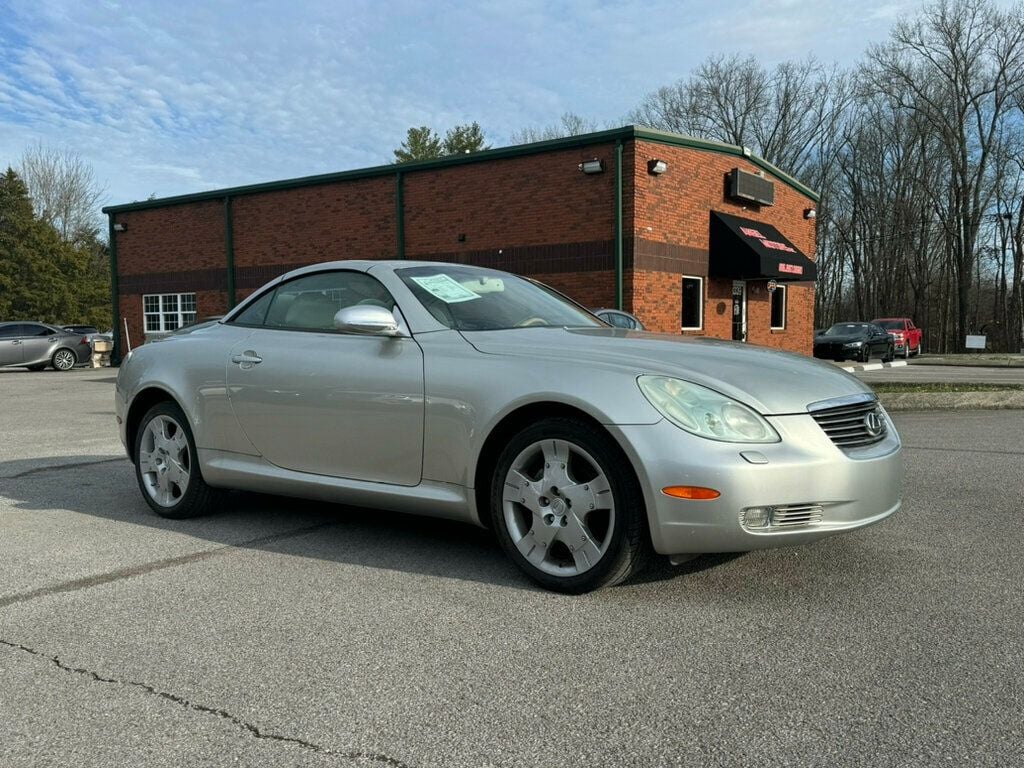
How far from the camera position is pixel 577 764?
227cm

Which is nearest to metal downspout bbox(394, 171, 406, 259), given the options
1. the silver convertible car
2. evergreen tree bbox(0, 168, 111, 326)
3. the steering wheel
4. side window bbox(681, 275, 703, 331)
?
side window bbox(681, 275, 703, 331)

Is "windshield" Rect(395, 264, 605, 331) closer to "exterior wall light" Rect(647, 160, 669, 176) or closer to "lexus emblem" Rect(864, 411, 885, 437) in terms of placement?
"lexus emblem" Rect(864, 411, 885, 437)

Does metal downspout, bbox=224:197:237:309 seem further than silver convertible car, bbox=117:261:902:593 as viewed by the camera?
Yes

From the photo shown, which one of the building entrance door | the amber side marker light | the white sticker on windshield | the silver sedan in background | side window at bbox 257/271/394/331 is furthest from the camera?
the silver sedan in background

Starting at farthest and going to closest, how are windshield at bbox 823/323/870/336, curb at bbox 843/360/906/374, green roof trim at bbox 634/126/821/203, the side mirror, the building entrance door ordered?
windshield at bbox 823/323/870/336
curb at bbox 843/360/906/374
the building entrance door
green roof trim at bbox 634/126/821/203
the side mirror

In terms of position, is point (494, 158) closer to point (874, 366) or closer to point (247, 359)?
point (874, 366)

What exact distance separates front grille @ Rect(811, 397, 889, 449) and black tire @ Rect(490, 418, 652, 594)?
85cm

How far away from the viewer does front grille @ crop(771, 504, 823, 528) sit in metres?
3.40

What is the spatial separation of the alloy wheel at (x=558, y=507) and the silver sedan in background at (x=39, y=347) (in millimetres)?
24317

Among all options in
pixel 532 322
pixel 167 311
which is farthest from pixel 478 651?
pixel 167 311

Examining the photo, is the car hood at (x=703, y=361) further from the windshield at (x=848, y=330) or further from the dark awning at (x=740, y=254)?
the windshield at (x=848, y=330)

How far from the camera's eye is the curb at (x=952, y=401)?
38.1 feet

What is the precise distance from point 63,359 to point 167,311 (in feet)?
10.5

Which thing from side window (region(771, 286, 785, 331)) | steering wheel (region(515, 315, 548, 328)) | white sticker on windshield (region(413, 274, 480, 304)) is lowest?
steering wheel (region(515, 315, 548, 328))
